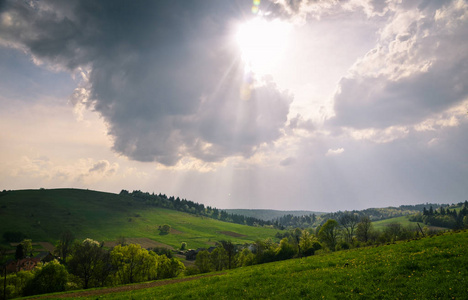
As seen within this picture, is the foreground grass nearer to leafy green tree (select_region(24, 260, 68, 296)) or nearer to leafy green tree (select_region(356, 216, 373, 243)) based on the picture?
leafy green tree (select_region(24, 260, 68, 296))

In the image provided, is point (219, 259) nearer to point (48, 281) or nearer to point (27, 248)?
point (48, 281)

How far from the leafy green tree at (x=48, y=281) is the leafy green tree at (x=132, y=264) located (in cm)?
1403

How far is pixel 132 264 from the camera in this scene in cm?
7975

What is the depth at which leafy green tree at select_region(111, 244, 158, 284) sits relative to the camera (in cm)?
7856

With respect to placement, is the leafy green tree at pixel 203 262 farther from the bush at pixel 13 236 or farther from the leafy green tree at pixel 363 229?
the bush at pixel 13 236

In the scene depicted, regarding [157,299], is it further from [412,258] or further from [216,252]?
[216,252]

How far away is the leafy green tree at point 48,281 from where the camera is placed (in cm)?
6588

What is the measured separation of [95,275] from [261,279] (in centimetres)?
7108

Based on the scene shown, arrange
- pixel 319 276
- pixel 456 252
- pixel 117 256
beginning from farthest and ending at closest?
pixel 117 256 < pixel 319 276 < pixel 456 252

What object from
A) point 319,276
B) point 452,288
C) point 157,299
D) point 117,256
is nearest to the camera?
point 452,288

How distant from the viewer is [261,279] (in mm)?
24719

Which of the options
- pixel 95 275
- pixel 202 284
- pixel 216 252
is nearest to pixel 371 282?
pixel 202 284

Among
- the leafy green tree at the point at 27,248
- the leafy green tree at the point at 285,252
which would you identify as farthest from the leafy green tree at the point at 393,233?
the leafy green tree at the point at 27,248

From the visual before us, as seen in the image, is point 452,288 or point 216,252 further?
point 216,252
